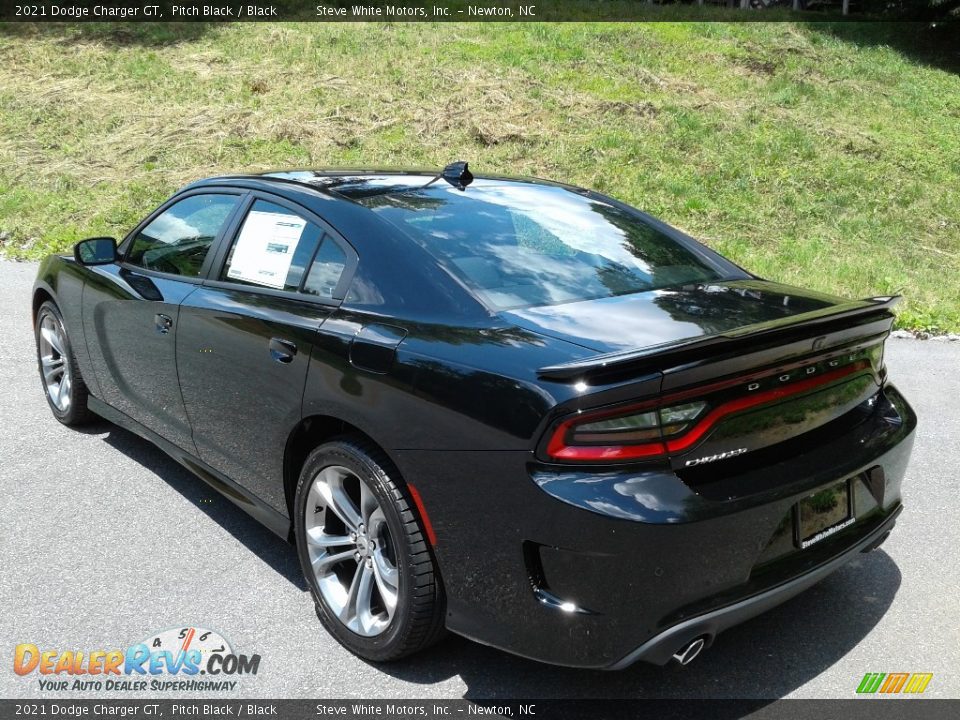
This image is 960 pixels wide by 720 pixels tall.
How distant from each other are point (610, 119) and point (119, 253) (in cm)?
1291

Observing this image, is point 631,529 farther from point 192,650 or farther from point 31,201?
→ point 31,201

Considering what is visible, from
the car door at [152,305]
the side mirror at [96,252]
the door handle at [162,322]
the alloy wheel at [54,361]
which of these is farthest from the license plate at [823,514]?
the alloy wheel at [54,361]

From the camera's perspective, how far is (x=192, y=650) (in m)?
3.01

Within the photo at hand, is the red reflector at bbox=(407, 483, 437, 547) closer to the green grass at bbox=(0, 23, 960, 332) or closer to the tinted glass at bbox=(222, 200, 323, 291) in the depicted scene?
the tinted glass at bbox=(222, 200, 323, 291)

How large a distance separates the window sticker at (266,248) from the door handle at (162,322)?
16.7 inches

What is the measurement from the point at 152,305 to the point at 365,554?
1743 mm

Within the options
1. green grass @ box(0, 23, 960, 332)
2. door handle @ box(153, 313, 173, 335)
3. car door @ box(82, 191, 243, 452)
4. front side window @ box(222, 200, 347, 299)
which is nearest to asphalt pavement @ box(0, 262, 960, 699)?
car door @ box(82, 191, 243, 452)

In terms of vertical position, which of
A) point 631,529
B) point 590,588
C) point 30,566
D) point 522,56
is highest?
point 522,56

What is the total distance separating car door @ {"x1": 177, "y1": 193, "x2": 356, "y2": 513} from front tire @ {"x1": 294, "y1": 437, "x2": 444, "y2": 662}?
0.25m

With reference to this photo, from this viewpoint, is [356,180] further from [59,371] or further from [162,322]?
[59,371]

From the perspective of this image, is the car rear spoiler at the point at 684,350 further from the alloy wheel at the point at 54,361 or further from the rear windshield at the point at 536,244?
the alloy wheel at the point at 54,361

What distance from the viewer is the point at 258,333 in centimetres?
324

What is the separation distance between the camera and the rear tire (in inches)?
192

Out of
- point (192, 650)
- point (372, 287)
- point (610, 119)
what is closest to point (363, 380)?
point (372, 287)
